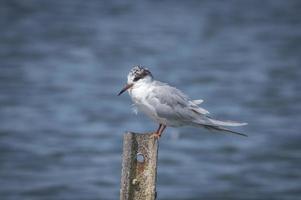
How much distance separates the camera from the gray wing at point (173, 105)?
679cm

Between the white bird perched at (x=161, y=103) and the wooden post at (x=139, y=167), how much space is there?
0.82m

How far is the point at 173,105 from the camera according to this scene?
6.86 metres

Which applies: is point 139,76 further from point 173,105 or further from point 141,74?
point 173,105

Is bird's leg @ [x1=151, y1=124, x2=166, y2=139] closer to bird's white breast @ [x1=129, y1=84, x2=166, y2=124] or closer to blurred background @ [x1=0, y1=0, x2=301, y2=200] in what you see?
bird's white breast @ [x1=129, y1=84, x2=166, y2=124]

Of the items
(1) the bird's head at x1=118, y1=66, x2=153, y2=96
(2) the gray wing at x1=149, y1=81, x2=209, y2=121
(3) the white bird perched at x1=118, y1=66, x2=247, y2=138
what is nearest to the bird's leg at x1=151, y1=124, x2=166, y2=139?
(3) the white bird perched at x1=118, y1=66, x2=247, y2=138

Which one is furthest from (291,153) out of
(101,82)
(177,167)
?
(101,82)

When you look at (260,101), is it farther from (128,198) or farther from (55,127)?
(128,198)

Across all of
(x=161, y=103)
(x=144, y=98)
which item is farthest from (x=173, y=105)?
(x=144, y=98)

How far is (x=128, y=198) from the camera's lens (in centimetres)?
600

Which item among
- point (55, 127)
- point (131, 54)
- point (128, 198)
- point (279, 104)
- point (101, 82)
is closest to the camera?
point (128, 198)

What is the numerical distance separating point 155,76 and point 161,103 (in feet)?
45.4

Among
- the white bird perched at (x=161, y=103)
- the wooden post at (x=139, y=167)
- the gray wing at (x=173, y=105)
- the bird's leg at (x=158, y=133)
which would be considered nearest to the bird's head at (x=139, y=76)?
the white bird perched at (x=161, y=103)

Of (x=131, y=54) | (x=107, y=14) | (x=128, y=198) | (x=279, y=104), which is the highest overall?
(x=107, y=14)

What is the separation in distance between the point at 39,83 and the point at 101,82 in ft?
5.65
